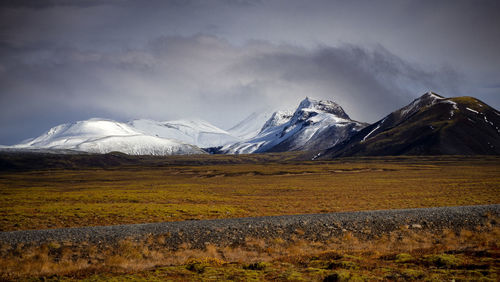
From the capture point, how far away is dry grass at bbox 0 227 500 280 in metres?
16.2

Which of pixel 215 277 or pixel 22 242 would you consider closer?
pixel 215 277

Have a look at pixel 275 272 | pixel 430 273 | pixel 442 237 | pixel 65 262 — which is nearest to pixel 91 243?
pixel 65 262

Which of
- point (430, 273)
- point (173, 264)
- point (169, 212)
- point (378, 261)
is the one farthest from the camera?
point (169, 212)

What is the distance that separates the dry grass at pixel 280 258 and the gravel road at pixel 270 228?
36.4 inches

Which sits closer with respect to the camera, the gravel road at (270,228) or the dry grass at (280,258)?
the dry grass at (280,258)

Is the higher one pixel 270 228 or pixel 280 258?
pixel 270 228

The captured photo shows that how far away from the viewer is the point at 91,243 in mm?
24016

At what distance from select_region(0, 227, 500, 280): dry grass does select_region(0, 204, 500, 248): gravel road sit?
0.92m

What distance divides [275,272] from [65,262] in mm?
13676

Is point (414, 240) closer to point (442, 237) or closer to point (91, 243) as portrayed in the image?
point (442, 237)

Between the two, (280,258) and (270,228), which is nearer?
(280,258)

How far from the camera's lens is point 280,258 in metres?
20.7

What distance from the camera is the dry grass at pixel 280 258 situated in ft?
53.2

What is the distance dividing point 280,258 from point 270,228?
6.30 m
